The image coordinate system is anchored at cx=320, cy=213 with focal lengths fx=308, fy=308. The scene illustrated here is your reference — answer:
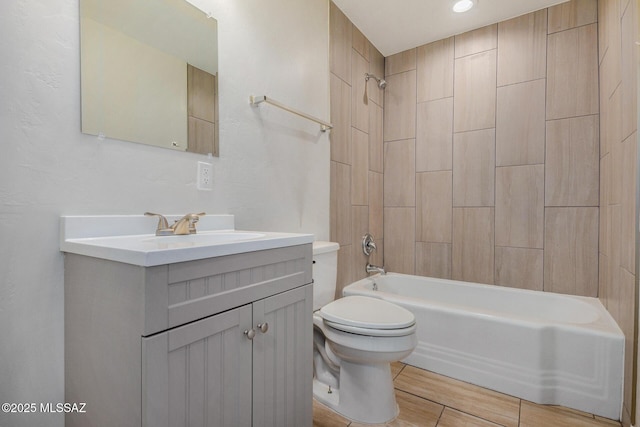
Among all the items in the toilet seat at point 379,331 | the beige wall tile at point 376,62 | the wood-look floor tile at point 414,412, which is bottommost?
the wood-look floor tile at point 414,412

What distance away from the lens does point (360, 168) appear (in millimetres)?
2465

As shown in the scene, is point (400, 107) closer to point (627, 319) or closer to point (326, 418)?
point (627, 319)

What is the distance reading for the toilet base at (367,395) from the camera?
1423mm

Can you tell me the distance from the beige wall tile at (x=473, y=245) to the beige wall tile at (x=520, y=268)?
6cm

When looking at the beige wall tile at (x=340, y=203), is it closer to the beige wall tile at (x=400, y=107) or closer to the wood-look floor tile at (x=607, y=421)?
the beige wall tile at (x=400, y=107)

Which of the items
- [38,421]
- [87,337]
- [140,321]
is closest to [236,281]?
[140,321]

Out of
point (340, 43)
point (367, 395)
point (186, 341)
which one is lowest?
point (367, 395)

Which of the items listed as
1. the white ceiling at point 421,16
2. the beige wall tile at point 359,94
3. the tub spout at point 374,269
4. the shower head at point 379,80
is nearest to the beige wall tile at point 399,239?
the tub spout at point 374,269

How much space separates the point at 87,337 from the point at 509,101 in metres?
2.71

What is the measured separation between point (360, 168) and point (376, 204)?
405 millimetres

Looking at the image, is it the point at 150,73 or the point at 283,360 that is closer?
the point at 283,360

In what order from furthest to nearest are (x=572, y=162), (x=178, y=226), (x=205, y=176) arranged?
1. (x=572, y=162)
2. (x=205, y=176)
3. (x=178, y=226)

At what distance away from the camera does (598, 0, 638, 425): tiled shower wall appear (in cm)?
134

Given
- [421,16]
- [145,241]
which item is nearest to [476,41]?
[421,16]
